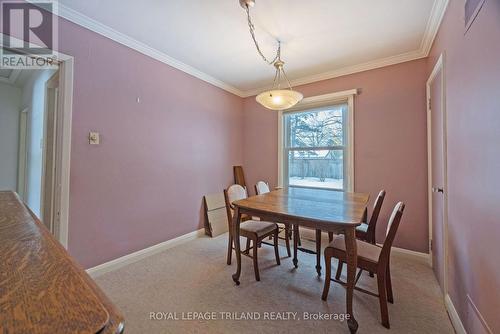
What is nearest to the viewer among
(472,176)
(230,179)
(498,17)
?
(498,17)

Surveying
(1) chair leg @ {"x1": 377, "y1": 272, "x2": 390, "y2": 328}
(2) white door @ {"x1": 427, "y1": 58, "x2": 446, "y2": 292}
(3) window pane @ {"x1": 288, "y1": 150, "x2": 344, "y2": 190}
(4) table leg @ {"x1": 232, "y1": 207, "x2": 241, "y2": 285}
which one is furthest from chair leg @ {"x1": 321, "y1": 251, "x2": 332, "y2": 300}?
(3) window pane @ {"x1": 288, "y1": 150, "x2": 344, "y2": 190}

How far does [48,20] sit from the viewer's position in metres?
1.89

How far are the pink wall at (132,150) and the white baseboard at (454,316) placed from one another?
2897 mm

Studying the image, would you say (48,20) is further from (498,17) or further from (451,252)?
(451,252)

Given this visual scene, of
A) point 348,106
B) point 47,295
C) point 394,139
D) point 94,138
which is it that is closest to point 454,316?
point 394,139

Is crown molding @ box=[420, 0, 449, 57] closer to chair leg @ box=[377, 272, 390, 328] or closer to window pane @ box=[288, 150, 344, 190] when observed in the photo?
window pane @ box=[288, 150, 344, 190]

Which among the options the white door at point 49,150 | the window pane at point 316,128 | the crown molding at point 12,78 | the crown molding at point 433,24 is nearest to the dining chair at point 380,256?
the crown molding at point 433,24

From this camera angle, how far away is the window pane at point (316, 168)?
326 centimetres

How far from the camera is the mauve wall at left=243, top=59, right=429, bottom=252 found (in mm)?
2582

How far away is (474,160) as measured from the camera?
132cm

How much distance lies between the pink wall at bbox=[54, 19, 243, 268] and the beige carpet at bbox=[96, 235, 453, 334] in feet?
1.57

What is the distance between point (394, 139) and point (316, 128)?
1094mm

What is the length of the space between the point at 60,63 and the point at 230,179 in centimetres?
268

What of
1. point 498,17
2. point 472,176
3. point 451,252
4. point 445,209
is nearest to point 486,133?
point 472,176
